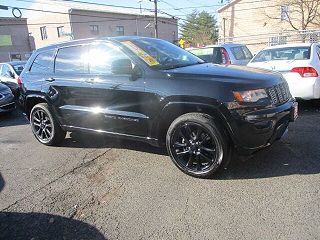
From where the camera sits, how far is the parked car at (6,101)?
32.2ft

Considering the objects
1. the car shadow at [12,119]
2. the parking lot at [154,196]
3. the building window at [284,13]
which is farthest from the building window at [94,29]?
the parking lot at [154,196]

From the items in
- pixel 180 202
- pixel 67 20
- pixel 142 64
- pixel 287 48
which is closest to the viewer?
pixel 180 202

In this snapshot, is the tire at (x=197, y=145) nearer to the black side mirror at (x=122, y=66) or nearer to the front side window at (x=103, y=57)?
the black side mirror at (x=122, y=66)

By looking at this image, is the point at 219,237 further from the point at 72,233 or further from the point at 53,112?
the point at 53,112

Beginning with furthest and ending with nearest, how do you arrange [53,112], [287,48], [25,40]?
[25,40] → [287,48] → [53,112]

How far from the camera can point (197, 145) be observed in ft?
14.3

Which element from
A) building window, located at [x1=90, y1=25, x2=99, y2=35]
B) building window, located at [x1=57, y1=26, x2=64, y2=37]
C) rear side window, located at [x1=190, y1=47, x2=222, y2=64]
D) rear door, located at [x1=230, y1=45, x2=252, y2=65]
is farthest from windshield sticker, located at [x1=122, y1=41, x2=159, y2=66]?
building window, located at [x1=90, y1=25, x2=99, y2=35]

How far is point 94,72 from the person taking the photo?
5164 millimetres

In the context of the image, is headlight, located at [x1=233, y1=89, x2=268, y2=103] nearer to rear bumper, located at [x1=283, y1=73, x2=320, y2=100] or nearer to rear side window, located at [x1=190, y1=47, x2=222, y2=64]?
rear bumper, located at [x1=283, y1=73, x2=320, y2=100]

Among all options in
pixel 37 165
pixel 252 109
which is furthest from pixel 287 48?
pixel 37 165

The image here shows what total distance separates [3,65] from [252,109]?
1197cm

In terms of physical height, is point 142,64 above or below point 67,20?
below

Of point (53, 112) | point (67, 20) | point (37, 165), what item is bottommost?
point (37, 165)

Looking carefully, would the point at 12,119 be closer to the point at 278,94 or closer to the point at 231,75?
the point at 231,75
